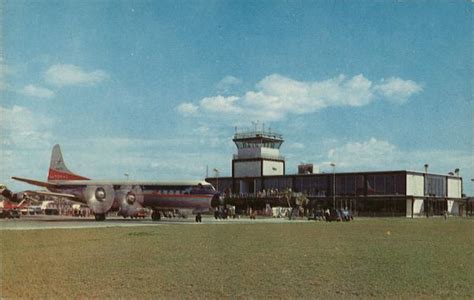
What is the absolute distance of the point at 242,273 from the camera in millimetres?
14234

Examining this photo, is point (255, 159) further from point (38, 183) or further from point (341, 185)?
point (38, 183)

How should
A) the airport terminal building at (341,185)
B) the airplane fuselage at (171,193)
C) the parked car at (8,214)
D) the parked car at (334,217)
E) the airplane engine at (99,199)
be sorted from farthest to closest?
the airport terminal building at (341,185) → the parked car at (334,217) → the parked car at (8,214) → the airplane engine at (99,199) → the airplane fuselage at (171,193)

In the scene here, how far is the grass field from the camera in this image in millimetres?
11750

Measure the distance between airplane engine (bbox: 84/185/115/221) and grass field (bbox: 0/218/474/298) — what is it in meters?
30.7

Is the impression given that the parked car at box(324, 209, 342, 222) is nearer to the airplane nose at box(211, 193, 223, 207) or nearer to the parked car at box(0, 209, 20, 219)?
the airplane nose at box(211, 193, 223, 207)

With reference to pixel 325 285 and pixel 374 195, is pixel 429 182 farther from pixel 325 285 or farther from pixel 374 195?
pixel 325 285

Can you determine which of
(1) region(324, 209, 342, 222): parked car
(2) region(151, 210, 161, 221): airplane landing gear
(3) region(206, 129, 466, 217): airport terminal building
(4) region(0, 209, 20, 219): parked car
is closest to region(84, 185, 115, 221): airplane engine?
(2) region(151, 210, 161, 221): airplane landing gear

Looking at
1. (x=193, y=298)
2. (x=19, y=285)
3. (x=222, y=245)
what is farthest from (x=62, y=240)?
(x=193, y=298)

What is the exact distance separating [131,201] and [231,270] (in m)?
40.8

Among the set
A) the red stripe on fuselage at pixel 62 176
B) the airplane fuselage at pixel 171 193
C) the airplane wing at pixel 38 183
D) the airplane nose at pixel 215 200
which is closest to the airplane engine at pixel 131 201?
the airplane fuselage at pixel 171 193

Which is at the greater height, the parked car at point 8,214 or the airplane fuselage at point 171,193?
the airplane fuselage at point 171,193

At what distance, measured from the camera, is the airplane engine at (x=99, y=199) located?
5281 centimetres

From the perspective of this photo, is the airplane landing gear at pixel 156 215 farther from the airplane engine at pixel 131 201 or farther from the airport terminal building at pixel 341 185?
the airport terminal building at pixel 341 185

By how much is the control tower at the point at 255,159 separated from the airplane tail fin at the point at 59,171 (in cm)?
4361
